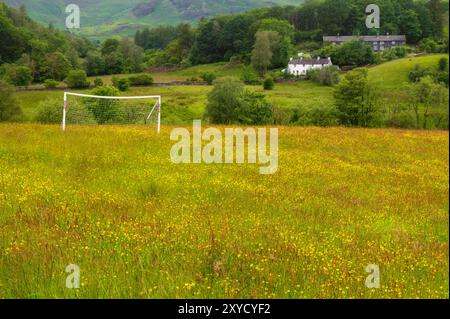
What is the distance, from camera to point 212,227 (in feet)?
25.9

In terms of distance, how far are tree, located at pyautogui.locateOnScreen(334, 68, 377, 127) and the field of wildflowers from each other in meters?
37.7

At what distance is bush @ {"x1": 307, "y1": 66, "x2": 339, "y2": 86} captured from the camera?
136650mm

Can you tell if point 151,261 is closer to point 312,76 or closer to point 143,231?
point 143,231

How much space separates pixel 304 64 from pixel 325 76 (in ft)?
87.0

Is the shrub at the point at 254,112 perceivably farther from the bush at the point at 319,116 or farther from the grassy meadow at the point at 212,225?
the grassy meadow at the point at 212,225

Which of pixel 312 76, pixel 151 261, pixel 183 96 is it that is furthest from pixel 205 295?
pixel 312 76

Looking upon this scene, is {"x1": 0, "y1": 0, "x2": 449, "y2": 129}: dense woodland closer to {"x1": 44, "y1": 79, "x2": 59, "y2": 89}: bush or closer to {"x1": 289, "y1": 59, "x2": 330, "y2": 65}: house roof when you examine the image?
{"x1": 44, "y1": 79, "x2": 59, "y2": 89}: bush

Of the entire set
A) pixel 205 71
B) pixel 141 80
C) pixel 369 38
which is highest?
pixel 369 38

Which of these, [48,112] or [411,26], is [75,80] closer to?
[48,112]

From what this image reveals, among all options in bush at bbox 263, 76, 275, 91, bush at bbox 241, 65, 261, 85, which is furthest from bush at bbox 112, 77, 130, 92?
bush at bbox 241, 65, 261, 85

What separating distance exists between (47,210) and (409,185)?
984 cm

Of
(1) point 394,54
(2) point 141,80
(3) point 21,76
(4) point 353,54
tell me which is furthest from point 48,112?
(1) point 394,54

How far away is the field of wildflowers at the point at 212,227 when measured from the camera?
221 inches

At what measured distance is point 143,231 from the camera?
7.46m
